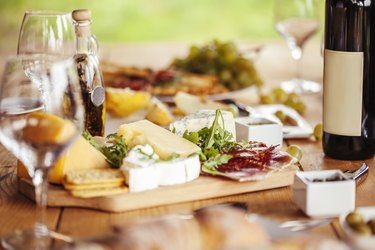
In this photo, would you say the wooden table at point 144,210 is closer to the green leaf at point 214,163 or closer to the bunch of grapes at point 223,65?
the green leaf at point 214,163

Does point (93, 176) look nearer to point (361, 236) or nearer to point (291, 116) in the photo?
point (361, 236)

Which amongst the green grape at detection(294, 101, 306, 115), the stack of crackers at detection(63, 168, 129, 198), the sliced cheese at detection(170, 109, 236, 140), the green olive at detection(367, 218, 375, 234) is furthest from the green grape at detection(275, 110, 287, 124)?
the green olive at detection(367, 218, 375, 234)

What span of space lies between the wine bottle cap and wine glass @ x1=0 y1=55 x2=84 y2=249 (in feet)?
1.73

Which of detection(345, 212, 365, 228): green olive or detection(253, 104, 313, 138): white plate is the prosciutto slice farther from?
detection(253, 104, 313, 138): white plate

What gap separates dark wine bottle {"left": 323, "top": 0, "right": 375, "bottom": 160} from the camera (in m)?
1.69

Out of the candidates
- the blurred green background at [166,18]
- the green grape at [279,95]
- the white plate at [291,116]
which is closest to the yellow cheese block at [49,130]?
the white plate at [291,116]

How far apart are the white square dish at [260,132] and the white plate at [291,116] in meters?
0.18

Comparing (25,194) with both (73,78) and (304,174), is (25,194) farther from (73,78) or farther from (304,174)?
(304,174)

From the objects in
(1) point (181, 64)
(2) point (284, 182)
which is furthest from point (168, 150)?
(1) point (181, 64)

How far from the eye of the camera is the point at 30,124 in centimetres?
126

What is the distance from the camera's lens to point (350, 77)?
1.72m

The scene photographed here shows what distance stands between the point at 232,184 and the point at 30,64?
1.44 feet

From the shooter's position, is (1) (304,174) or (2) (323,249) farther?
(1) (304,174)

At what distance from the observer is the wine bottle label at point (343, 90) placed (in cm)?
171
